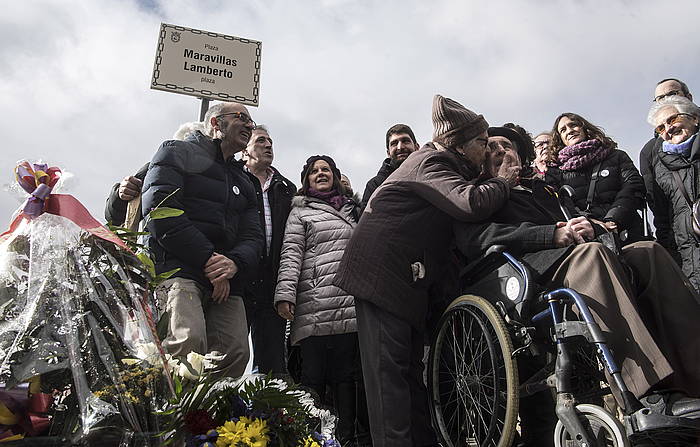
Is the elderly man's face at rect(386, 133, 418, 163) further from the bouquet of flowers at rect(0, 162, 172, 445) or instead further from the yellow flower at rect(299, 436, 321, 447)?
the bouquet of flowers at rect(0, 162, 172, 445)

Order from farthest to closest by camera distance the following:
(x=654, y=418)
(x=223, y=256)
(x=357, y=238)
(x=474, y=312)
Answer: (x=223, y=256) < (x=357, y=238) < (x=474, y=312) < (x=654, y=418)

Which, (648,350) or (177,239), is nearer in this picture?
(648,350)

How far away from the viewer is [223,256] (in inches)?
138

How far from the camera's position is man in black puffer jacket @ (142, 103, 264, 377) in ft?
→ 10.9

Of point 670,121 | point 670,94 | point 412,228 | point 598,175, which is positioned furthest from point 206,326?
point 670,94

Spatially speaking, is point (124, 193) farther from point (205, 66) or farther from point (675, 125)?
point (675, 125)

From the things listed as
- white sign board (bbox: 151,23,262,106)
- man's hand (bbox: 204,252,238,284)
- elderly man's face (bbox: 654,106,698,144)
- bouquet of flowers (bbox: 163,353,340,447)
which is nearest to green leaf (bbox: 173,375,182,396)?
bouquet of flowers (bbox: 163,353,340,447)

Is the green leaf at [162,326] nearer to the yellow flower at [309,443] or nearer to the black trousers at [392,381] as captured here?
the yellow flower at [309,443]

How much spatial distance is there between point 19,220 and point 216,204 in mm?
2084

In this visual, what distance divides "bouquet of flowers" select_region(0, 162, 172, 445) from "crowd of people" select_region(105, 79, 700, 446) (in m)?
0.33

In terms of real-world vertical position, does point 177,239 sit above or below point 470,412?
above

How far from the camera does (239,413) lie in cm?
169

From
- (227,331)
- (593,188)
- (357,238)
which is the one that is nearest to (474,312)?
(357,238)

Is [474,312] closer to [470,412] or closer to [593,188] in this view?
[470,412]
